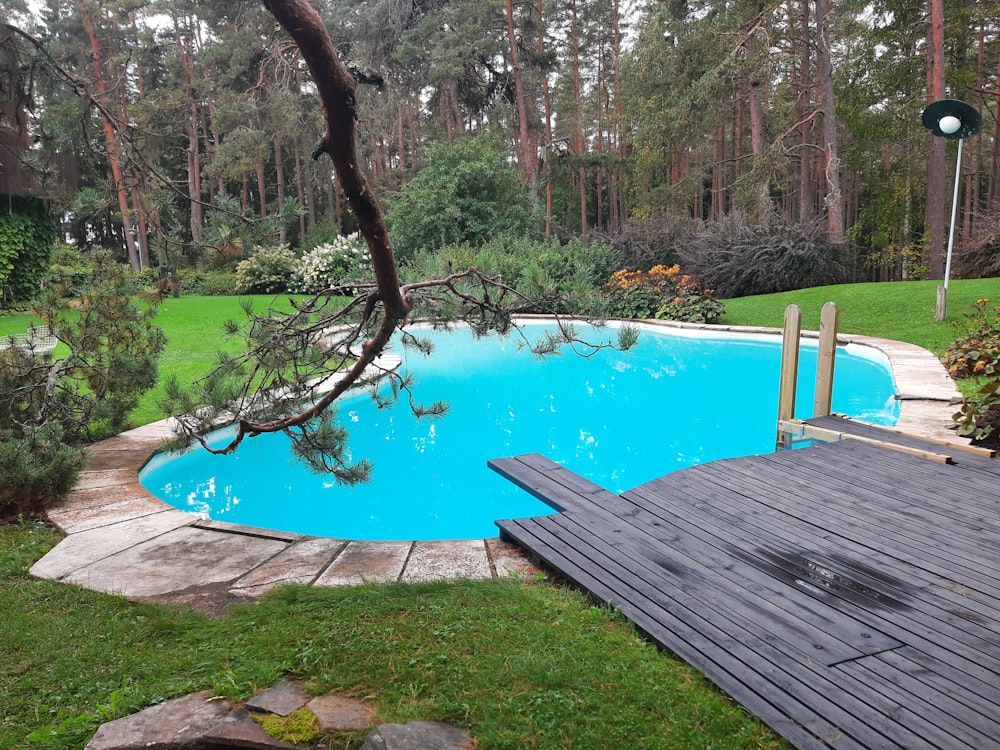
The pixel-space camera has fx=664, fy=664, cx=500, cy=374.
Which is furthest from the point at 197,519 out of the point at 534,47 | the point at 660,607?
the point at 534,47

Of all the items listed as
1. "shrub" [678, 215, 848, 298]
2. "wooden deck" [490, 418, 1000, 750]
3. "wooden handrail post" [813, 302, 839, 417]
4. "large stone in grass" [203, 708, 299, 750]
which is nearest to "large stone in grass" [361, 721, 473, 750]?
"large stone in grass" [203, 708, 299, 750]

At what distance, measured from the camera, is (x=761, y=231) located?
1334 cm

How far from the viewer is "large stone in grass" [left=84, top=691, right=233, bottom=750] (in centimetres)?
178

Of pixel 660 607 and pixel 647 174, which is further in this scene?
Result: pixel 647 174

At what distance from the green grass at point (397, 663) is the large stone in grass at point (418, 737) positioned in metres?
0.04

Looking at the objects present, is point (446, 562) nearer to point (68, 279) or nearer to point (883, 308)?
point (68, 279)

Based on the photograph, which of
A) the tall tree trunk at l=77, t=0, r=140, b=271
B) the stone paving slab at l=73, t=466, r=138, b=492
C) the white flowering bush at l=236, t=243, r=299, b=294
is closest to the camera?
the tall tree trunk at l=77, t=0, r=140, b=271

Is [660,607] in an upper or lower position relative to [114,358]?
lower

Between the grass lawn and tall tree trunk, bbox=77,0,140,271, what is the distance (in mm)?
1568

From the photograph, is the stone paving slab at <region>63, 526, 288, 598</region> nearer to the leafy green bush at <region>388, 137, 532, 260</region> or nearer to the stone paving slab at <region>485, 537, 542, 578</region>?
the stone paving slab at <region>485, 537, 542, 578</region>

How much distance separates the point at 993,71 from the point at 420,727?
21.1 metres

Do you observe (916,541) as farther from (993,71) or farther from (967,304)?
(993,71)

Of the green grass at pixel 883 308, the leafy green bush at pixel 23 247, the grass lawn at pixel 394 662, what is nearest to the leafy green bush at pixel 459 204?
the green grass at pixel 883 308

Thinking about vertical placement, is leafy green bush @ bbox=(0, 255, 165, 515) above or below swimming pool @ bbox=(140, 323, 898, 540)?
above
